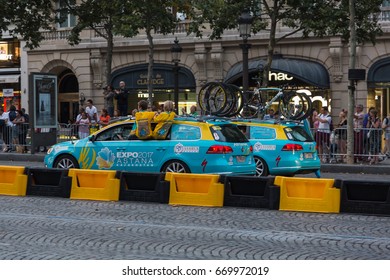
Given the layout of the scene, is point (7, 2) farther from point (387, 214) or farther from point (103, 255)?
point (103, 255)

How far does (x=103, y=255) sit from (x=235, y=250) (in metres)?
1.54

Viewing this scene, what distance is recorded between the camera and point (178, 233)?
36.9ft

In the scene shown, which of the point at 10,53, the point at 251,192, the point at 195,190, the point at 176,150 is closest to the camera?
the point at 251,192

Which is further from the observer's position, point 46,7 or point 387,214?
point 46,7

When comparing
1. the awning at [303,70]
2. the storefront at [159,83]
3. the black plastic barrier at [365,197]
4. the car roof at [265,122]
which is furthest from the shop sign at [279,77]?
the black plastic barrier at [365,197]

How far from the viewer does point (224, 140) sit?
16.8 metres

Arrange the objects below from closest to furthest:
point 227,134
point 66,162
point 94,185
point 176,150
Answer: point 94,185
point 176,150
point 227,134
point 66,162

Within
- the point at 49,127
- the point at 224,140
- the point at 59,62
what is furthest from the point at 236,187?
the point at 59,62

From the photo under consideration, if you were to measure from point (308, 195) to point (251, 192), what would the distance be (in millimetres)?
1011

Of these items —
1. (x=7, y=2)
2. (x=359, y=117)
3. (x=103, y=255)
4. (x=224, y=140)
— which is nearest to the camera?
(x=103, y=255)

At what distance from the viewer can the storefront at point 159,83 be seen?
3994 cm

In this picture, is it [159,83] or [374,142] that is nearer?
[374,142]

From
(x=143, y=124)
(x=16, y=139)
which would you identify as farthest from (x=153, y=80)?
(x=143, y=124)

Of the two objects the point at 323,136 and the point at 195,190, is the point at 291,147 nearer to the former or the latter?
the point at 195,190
